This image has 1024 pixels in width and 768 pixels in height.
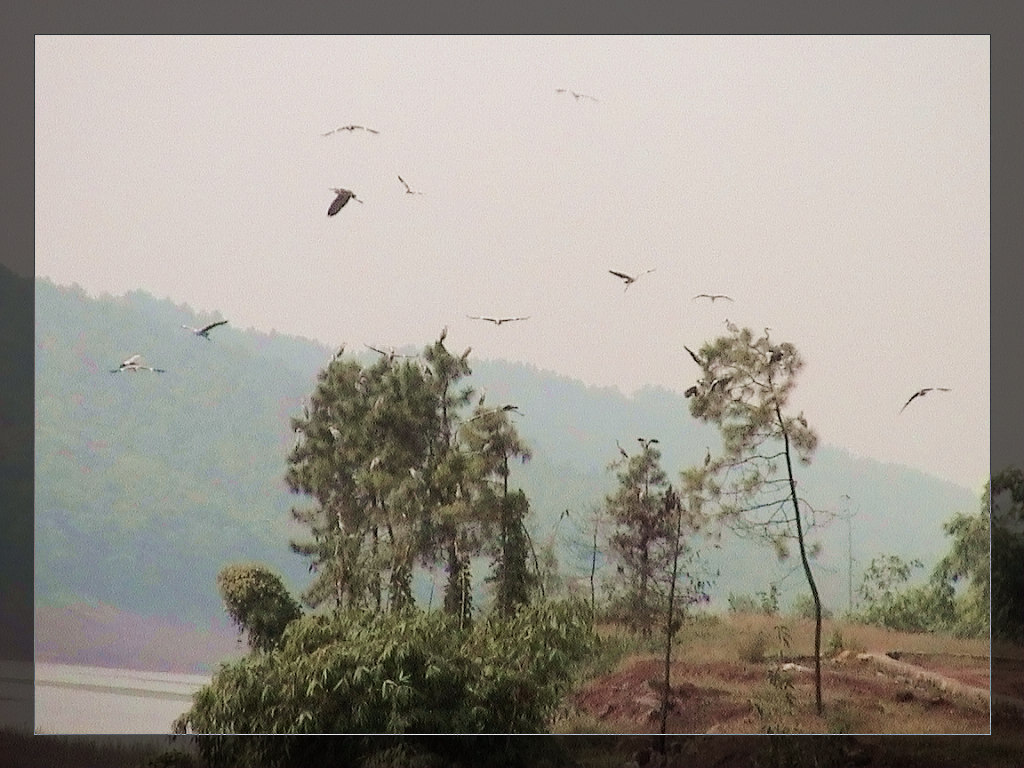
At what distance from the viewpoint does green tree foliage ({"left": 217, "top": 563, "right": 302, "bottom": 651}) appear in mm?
5992

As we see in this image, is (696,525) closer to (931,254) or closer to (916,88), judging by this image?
(931,254)

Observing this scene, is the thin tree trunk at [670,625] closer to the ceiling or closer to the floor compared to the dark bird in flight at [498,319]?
closer to the floor

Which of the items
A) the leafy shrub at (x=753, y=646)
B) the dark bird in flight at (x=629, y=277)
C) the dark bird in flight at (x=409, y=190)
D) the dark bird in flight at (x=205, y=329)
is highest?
the dark bird in flight at (x=409, y=190)

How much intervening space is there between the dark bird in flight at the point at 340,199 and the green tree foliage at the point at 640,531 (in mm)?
1669

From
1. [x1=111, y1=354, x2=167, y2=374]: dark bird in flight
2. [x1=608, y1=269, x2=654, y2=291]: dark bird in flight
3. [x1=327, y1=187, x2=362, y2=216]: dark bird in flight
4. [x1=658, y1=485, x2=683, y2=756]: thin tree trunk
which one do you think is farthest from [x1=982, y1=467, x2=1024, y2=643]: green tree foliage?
[x1=111, y1=354, x2=167, y2=374]: dark bird in flight

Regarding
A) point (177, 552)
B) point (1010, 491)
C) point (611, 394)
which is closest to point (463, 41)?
point (611, 394)

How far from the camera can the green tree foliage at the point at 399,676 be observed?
593 centimetres

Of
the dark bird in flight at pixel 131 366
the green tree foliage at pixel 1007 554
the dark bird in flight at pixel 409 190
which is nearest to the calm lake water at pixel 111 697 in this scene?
the dark bird in flight at pixel 131 366

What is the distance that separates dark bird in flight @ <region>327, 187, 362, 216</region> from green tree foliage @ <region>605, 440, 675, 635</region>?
5.47 ft

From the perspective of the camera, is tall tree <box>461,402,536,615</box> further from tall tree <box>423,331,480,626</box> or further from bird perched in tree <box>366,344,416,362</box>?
bird perched in tree <box>366,344,416,362</box>

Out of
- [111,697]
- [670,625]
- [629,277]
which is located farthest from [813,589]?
[111,697]

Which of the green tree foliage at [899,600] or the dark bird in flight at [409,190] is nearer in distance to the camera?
the green tree foliage at [899,600]

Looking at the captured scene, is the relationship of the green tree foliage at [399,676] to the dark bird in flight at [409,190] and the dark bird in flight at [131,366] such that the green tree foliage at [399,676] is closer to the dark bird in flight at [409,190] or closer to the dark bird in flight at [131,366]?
the dark bird in flight at [131,366]

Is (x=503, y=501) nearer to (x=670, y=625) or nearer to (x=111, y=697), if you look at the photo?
(x=670, y=625)
